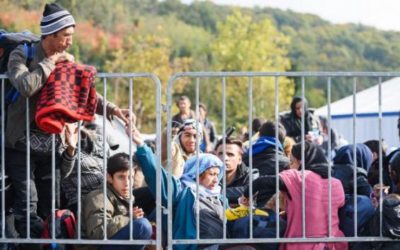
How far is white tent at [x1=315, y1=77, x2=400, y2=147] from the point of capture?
1631 centimetres

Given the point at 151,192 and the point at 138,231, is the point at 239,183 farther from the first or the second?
the point at 138,231

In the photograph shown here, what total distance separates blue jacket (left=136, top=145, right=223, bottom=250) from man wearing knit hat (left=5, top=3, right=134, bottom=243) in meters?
0.33

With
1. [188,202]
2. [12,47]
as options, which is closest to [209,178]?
[188,202]

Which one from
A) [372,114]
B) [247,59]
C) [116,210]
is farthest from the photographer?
[247,59]

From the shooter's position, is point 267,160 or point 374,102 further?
point 374,102

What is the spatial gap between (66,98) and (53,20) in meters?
0.61

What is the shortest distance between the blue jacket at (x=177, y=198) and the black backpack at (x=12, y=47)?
3.35 feet

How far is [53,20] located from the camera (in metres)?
6.15

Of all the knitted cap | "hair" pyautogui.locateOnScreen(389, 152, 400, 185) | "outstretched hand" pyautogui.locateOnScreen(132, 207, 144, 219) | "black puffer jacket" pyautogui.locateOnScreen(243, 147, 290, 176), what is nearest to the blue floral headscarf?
"outstretched hand" pyautogui.locateOnScreen(132, 207, 144, 219)

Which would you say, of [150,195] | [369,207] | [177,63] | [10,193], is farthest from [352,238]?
[177,63]

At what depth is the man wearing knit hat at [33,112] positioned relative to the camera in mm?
6070

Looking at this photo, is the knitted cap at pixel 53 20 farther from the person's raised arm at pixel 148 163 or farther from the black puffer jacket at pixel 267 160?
the black puffer jacket at pixel 267 160

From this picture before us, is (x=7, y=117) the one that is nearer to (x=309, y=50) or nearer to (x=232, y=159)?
(x=232, y=159)

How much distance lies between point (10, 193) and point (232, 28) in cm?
5856
